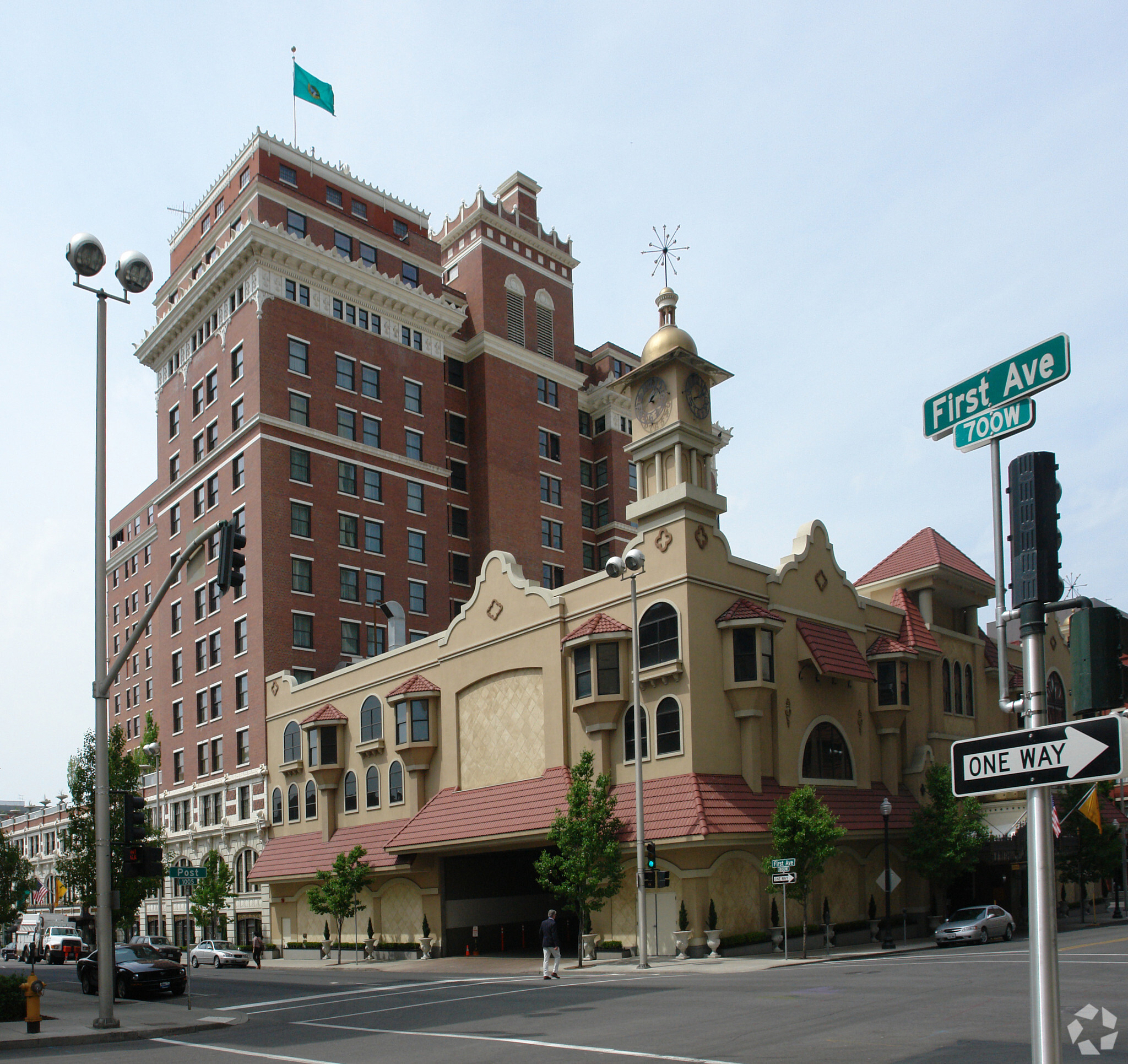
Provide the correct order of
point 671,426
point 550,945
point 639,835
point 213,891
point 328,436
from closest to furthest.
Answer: point 550,945
point 639,835
point 671,426
point 213,891
point 328,436

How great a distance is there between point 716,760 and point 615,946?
262 inches

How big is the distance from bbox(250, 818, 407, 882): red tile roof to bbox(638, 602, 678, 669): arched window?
14.6 metres

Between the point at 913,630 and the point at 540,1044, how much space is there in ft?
103

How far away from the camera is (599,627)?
36656 millimetres

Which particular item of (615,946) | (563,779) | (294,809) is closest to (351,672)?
(294,809)

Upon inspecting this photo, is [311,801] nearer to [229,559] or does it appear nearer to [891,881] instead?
[891,881]

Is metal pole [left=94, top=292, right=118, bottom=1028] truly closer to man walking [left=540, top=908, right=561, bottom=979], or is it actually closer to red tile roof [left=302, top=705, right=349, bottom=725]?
man walking [left=540, top=908, right=561, bottom=979]

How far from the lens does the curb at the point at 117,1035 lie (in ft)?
63.0

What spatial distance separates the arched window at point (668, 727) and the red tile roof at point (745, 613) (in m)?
3.15

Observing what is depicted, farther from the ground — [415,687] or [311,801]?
[415,687]

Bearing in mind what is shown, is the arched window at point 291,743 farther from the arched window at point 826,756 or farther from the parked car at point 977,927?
the parked car at point 977,927

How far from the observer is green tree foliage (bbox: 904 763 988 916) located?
128 feet

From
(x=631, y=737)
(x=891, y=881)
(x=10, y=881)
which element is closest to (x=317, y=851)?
(x=631, y=737)

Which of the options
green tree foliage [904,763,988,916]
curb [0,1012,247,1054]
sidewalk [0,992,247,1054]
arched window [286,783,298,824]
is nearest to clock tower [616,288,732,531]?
green tree foliage [904,763,988,916]
